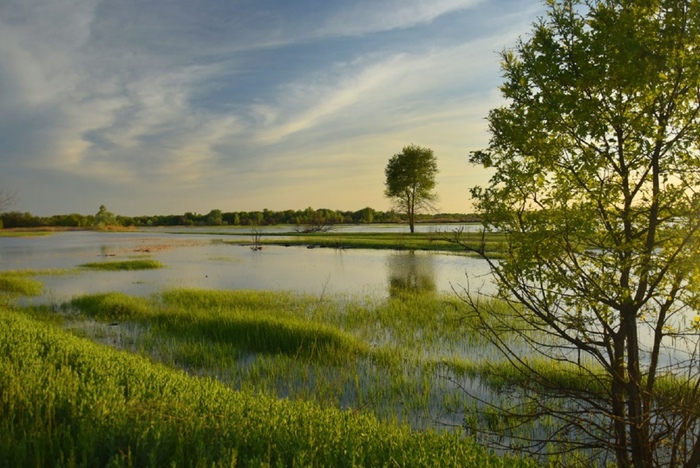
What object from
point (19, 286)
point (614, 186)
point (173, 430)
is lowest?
point (19, 286)

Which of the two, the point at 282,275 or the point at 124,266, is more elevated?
the point at 124,266

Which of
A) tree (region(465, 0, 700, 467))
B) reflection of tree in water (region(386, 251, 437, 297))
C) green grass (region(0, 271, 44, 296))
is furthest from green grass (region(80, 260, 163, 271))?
tree (region(465, 0, 700, 467))

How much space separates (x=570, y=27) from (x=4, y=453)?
811 centimetres

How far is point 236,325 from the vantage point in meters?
15.5

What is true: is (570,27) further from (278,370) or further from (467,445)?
(278,370)

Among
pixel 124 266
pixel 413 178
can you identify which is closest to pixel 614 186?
pixel 124 266

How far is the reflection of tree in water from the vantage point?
982 inches

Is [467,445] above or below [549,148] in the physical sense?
below

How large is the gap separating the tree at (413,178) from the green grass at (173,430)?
7128cm

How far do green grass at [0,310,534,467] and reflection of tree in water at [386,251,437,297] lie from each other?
17.0 m

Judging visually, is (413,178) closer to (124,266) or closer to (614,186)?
(124,266)

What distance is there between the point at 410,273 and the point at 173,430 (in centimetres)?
2722

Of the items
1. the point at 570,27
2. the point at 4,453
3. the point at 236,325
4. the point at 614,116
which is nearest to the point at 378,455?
the point at 4,453

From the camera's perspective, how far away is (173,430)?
5059 millimetres
